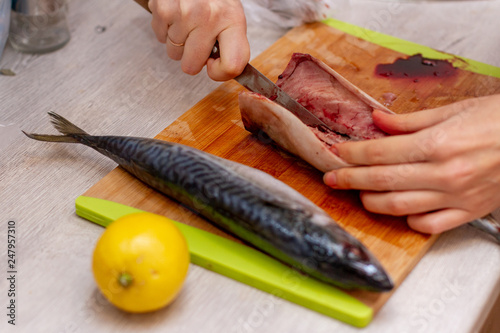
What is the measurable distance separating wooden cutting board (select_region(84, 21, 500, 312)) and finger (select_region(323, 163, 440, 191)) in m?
0.11

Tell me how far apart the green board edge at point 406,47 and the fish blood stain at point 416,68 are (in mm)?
44

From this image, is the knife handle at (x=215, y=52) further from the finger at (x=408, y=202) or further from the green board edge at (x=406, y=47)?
the finger at (x=408, y=202)

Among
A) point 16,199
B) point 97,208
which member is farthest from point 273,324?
point 16,199

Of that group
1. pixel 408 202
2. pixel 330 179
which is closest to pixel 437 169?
pixel 408 202

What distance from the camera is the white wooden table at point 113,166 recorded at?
4.98ft

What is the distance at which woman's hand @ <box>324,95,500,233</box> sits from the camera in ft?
5.16

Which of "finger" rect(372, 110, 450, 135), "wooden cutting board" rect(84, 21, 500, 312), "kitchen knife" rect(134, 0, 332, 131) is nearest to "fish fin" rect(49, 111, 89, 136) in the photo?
"wooden cutting board" rect(84, 21, 500, 312)

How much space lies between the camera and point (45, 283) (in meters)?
1.63

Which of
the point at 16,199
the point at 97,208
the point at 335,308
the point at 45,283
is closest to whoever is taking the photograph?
the point at 335,308

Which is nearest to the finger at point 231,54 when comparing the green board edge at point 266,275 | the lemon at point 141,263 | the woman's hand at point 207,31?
the woman's hand at point 207,31

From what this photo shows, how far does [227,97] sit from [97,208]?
2.47 ft

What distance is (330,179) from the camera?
68.4 inches

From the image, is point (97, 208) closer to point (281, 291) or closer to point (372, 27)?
point (281, 291)

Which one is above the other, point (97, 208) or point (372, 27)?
point (372, 27)
